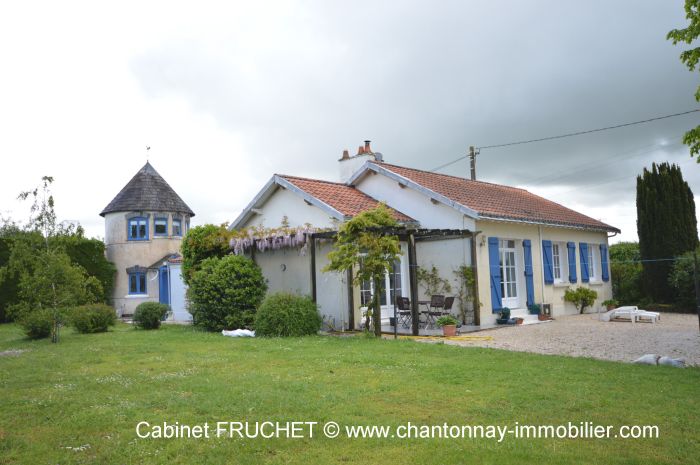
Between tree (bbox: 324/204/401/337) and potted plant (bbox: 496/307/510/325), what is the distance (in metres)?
4.38

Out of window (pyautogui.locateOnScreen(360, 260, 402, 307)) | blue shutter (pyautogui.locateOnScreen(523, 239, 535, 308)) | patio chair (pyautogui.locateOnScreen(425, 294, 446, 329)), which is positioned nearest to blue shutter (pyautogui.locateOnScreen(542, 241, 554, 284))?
blue shutter (pyautogui.locateOnScreen(523, 239, 535, 308))

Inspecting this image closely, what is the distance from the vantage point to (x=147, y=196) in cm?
2686

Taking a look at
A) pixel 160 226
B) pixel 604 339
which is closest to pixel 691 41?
A: pixel 604 339

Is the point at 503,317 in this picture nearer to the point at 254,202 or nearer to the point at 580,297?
the point at 580,297

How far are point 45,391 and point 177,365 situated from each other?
6.90 feet

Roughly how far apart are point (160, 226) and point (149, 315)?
11.2m

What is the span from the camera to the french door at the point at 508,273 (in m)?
16.2

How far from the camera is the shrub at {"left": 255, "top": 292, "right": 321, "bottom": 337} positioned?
12.5 meters

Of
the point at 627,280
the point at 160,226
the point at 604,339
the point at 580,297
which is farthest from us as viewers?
the point at 160,226

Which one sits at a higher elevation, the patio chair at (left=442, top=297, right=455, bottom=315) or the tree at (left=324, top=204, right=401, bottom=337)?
the tree at (left=324, top=204, right=401, bottom=337)

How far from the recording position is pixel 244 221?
699 inches

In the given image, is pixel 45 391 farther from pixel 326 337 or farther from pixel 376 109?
pixel 376 109

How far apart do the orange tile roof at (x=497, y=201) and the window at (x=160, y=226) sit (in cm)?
1375

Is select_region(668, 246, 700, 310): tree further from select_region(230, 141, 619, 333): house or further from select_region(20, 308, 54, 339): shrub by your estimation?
select_region(20, 308, 54, 339): shrub
